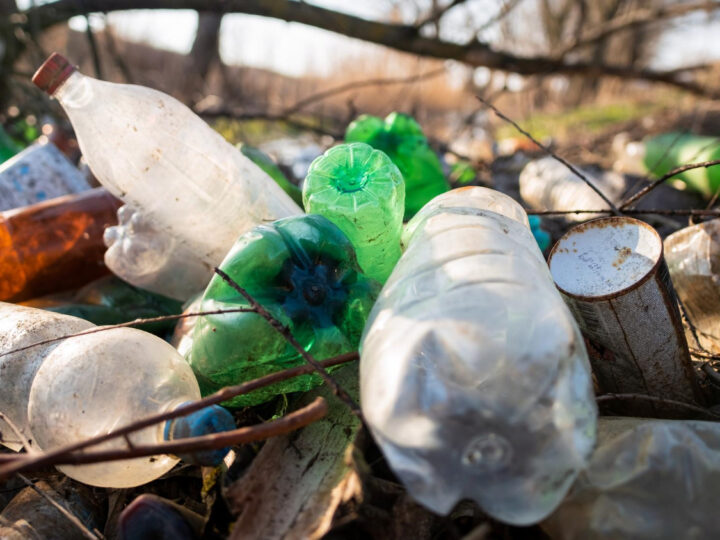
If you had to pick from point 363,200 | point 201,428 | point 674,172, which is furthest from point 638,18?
point 201,428

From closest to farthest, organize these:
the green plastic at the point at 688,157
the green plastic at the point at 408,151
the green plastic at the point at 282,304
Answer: the green plastic at the point at 282,304
the green plastic at the point at 408,151
the green plastic at the point at 688,157

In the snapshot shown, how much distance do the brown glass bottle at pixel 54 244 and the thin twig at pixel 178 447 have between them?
101 cm

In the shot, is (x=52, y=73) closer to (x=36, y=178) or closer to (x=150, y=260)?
(x=150, y=260)

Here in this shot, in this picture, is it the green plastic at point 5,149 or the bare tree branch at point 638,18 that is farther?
the bare tree branch at point 638,18

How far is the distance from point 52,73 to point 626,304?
54.8 inches

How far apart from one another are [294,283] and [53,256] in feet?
3.38

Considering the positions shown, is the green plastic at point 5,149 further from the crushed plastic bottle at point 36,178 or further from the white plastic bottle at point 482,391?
the white plastic bottle at point 482,391

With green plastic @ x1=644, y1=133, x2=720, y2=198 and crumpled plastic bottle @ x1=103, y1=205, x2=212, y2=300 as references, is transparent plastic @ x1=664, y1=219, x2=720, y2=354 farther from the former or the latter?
crumpled plastic bottle @ x1=103, y1=205, x2=212, y2=300

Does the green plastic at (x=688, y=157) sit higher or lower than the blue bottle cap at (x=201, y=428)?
lower

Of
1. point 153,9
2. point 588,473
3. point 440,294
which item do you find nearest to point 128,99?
point 440,294

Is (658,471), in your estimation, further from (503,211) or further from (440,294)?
(503,211)

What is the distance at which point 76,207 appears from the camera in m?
1.83

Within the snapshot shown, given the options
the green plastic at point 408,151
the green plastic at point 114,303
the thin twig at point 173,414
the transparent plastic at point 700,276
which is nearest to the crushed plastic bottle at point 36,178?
the green plastic at point 114,303

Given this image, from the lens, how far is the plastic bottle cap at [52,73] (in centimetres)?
139
